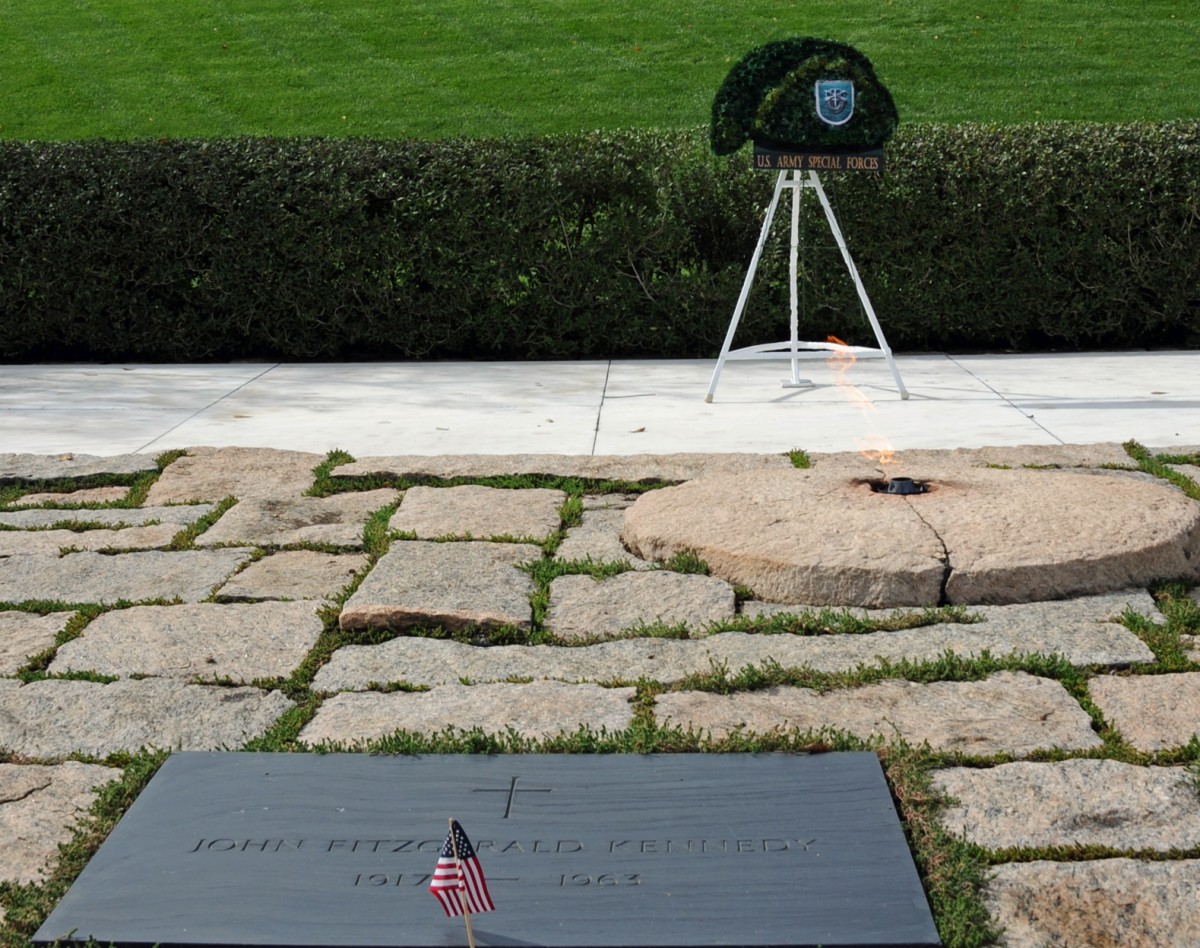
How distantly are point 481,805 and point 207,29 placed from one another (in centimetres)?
1707

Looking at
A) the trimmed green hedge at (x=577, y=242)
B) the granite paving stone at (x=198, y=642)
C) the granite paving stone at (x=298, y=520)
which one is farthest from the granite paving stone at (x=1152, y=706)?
the trimmed green hedge at (x=577, y=242)

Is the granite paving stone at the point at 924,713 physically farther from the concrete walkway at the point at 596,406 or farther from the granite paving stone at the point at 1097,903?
the concrete walkway at the point at 596,406

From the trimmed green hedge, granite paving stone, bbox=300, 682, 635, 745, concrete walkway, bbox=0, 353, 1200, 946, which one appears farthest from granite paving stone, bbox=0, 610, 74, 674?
the trimmed green hedge

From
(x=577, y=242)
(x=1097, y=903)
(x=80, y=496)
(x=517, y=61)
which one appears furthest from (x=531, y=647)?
(x=517, y=61)

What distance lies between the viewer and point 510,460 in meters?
5.51

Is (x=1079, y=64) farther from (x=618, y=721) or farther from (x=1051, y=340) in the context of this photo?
(x=618, y=721)

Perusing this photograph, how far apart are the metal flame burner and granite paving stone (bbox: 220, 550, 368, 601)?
1.71 m

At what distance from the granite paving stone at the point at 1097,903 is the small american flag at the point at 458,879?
0.87 metres

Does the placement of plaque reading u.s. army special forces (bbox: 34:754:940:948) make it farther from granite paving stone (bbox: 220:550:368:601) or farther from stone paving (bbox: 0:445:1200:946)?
granite paving stone (bbox: 220:550:368:601)

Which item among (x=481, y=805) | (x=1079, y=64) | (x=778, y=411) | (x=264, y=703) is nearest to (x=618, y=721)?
(x=481, y=805)

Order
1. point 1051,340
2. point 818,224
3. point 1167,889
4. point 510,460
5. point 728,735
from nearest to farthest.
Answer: point 1167,889 < point 728,735 < point 510,460 < point 818,224 < point 1051,340

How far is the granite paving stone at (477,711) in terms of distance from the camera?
304cm

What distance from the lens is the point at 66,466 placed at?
5.65m

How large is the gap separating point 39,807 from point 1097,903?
2.04 metres
